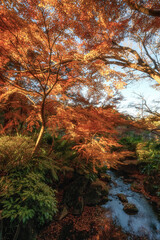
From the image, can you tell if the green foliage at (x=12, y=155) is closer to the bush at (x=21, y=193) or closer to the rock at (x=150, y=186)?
the bush at (x=21, y=193)

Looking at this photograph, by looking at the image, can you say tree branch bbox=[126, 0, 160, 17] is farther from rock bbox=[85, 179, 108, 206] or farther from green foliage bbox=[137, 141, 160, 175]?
green foliage bbox=[137, 141, 160, 175]

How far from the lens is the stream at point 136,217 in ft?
11.7

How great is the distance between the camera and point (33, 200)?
2652mm

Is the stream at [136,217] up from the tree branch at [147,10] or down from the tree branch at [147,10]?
down

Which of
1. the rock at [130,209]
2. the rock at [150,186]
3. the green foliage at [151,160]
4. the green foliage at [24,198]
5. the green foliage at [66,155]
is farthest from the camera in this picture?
the green foliage at [151,160]

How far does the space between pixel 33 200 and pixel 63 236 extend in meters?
1.67

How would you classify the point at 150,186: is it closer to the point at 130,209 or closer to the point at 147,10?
the point at 130,209

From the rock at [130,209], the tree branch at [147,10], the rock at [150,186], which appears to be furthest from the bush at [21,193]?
the rock at [150,186]

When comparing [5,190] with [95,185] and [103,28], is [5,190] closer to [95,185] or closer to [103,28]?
[95,185]

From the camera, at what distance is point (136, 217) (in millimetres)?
4172

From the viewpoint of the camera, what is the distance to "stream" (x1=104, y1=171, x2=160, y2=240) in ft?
11.7

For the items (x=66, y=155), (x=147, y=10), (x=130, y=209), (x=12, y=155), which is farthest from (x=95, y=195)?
(x=147, y=10)

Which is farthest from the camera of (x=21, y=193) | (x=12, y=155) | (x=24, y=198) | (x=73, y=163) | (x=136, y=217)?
(x=73, y=163)

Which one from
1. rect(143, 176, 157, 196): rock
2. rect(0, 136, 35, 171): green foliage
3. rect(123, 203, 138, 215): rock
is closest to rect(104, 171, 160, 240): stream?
rect(123, 203, 138, 215): rock
